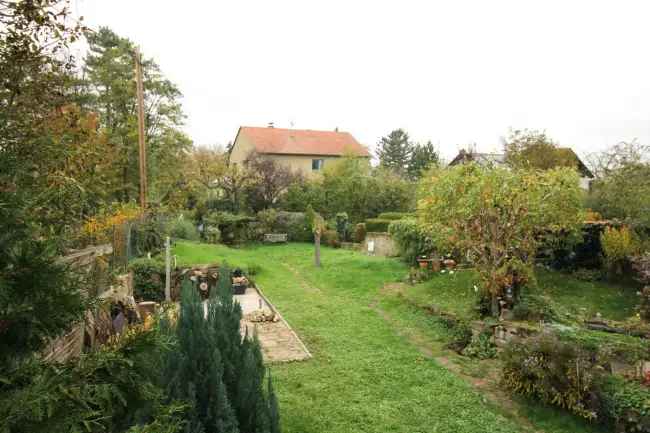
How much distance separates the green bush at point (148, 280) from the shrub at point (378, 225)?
39.2 feet

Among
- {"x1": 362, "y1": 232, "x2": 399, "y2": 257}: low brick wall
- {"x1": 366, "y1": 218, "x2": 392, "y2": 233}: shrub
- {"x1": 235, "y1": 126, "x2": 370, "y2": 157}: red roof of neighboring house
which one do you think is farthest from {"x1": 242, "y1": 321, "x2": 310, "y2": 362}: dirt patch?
{"x1": 235, "y1": 126, "x2": 370, "y2": 157}: red roof of neighboring house

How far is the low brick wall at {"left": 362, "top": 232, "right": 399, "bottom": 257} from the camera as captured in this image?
2030cm

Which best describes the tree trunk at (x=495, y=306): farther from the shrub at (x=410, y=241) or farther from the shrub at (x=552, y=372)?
the shrub at (x=410, y=241)

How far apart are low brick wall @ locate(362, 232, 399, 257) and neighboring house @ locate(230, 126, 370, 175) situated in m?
16.5

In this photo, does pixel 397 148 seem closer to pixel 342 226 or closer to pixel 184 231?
pixel 342 226

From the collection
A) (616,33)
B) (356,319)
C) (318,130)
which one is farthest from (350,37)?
(318,130)

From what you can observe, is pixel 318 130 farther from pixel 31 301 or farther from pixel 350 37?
pixel 31 301

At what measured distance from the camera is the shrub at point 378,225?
71.5 ft

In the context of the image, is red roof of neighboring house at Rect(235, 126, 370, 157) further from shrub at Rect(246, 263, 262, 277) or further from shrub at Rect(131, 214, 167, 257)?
shrub at Rect(131, 214, 167, 257)

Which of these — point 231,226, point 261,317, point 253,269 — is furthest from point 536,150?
point 261,317

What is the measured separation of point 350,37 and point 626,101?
12.2 metres

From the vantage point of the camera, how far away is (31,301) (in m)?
1.41

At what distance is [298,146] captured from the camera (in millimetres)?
39156

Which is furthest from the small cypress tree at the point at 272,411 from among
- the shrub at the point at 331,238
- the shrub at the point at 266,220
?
the shrub at the point at 266,220
